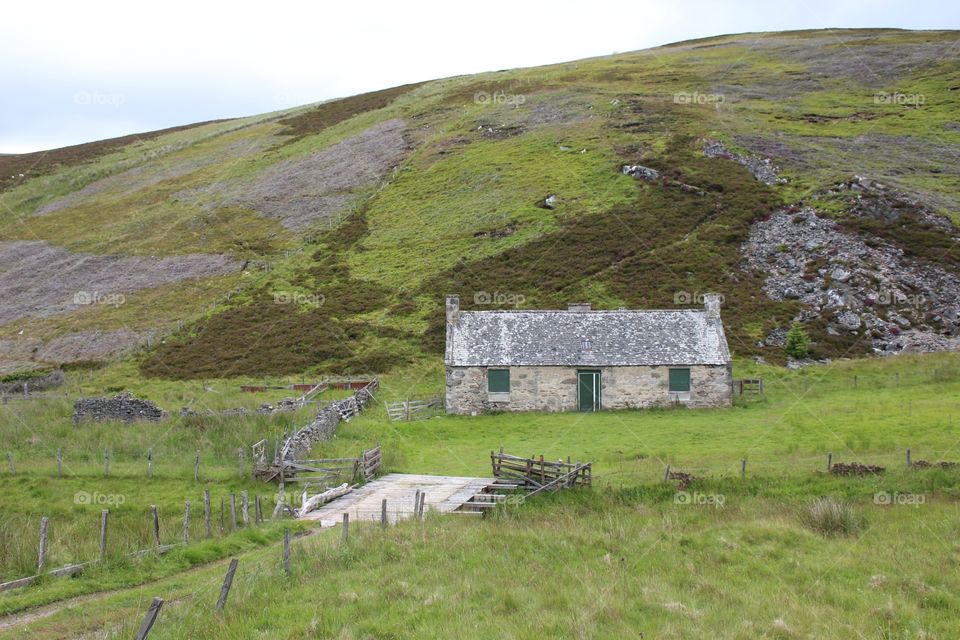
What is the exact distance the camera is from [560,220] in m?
64.0

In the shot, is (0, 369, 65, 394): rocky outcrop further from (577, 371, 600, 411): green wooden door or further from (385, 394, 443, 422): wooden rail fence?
(577, 371, 600, 411): green wooden door

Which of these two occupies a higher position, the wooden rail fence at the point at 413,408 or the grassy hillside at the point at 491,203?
the grassy hillside at the point at 491,203

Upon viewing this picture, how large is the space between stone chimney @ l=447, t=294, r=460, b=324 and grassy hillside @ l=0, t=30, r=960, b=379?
7.55m

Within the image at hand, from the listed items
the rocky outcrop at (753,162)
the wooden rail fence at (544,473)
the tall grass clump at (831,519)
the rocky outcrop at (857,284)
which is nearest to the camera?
the tall grass clump at (831,519)

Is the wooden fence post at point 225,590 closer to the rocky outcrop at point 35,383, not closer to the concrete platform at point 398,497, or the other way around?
the concrete platform at point 398,497

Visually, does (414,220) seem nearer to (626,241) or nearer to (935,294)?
(626,241)

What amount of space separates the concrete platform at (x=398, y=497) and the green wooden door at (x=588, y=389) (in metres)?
13.9

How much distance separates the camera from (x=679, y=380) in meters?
37.1

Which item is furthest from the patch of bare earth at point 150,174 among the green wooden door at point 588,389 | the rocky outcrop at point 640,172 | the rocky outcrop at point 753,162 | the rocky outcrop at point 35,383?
the green wooden door at point 588,389

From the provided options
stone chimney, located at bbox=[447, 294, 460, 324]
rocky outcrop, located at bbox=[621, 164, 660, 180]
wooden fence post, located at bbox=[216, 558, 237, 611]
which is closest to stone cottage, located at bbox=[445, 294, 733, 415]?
stone chimney, located at bbox=[447, 294, 460, 324]

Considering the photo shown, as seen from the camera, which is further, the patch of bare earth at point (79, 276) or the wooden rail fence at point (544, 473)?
the patch of bare earth at point (79, 276)

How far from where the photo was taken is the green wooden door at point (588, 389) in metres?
37.2

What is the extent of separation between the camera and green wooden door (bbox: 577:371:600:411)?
1465 inches

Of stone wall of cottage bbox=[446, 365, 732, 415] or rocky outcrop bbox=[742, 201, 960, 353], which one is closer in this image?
stone wall of cottage bbox=[446, 365, 732, 415]
